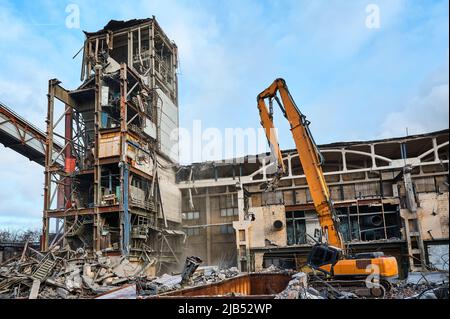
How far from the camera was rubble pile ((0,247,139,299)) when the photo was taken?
14.5 metres

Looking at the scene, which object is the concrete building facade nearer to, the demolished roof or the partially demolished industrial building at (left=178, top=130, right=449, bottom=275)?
the demolished roof

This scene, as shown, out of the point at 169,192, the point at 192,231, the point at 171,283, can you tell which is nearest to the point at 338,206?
the point at 192,231

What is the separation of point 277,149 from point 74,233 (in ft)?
55.1

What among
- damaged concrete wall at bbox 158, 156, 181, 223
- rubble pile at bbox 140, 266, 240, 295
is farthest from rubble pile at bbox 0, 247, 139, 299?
damaged concrete wall at bbox 158, 156, 181, 223

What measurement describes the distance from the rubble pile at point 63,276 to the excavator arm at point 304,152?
9218 millimetres

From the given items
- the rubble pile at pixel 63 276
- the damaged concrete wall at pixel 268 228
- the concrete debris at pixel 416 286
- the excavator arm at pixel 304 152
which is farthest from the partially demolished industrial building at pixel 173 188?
the excavator arm at pixel 304 152

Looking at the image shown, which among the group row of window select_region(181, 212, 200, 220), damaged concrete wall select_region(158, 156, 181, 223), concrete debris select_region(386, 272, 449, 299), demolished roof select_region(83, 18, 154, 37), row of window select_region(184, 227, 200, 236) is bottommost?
concrete debris select_region(386, 272, 449, 299)

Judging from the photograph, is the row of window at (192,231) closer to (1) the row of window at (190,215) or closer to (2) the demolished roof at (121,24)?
(1) the row of window at (190,215)

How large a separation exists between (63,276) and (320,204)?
12.2 m

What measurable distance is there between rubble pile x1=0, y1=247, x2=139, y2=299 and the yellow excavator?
8842 millimetres

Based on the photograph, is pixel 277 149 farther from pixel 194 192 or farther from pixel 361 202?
pixel 194 192

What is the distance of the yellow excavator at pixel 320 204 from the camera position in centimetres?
1231

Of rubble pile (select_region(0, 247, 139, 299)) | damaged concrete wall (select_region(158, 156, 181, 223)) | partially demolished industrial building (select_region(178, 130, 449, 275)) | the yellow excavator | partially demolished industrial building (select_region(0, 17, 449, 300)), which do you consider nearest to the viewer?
the yellow excavator
